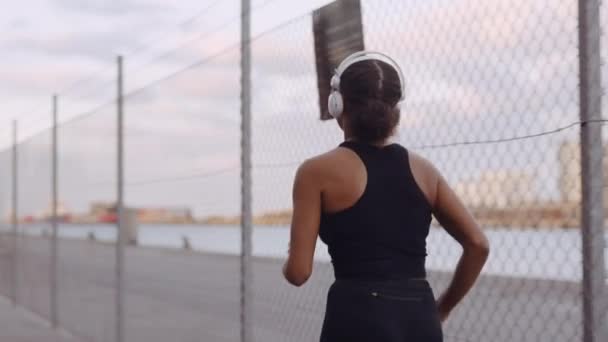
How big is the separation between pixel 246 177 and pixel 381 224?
2.49m

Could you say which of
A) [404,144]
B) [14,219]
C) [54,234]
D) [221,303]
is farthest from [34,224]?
[404,144]

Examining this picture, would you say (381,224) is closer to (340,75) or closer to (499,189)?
(340,75)

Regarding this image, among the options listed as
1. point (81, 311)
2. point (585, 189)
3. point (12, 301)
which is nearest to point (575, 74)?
point (585, 189)

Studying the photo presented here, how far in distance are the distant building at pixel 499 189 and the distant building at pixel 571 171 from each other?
0.64 ft

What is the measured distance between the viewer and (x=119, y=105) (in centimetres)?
748

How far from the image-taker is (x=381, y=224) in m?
2.42

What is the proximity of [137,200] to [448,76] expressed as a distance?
464cm

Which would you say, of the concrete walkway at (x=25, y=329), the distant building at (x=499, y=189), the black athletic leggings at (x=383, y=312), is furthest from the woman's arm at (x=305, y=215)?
the concrete walkway at (x=25, y=329)

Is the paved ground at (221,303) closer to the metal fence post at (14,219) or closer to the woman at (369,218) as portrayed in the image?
the metal fence post at (14,219)

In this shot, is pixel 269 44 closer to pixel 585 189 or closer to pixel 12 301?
pixel 585 189

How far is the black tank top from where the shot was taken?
242 centimetres

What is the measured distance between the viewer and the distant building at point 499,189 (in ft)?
10.5

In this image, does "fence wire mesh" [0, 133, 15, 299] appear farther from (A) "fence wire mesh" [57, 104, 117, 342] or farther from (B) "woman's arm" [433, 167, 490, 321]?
(B) "woman's arm" [433, 167, 490, 321]

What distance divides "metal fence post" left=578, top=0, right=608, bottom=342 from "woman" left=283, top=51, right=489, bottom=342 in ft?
1.97
